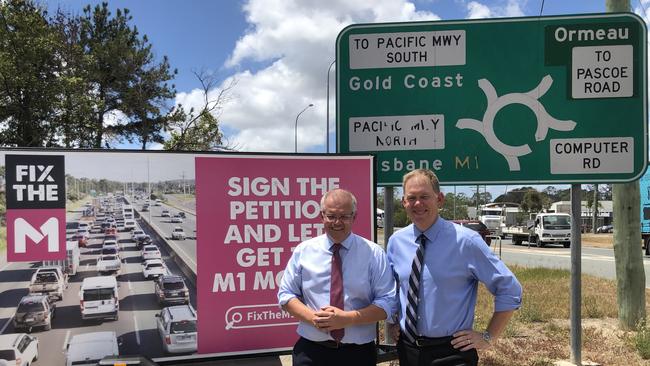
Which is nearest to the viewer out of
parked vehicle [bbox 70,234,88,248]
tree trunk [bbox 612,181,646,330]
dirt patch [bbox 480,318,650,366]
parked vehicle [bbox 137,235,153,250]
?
parked vehicle [bbox 70,234,88,248]

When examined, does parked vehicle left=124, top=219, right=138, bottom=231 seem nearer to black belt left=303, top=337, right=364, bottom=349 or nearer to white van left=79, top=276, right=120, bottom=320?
white van left=79, top=276, right=120, bottom=320

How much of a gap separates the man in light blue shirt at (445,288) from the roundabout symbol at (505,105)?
8.31 feet

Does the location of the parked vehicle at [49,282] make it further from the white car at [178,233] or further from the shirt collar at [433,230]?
the shirt collar at [433,230]

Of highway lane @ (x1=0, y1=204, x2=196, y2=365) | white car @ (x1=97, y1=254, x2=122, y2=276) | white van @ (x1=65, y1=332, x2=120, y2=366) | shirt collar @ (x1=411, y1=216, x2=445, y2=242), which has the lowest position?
white van @ (x1=65, y1=332, x2=120, y2=366)

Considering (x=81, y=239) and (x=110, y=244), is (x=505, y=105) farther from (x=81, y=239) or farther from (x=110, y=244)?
(x=81, y=239)

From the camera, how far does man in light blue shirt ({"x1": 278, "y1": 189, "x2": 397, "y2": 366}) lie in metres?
2.62

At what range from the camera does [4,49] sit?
1842cm

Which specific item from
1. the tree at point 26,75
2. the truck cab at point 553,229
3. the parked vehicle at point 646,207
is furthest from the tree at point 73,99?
the truck cab at point 553,229

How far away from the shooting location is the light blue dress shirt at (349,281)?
2.65 metres

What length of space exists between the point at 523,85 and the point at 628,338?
10.6ft

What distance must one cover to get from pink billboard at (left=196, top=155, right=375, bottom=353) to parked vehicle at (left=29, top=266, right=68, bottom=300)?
0.98 meters

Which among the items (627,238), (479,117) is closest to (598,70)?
(479,117)

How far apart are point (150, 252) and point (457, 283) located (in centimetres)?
257

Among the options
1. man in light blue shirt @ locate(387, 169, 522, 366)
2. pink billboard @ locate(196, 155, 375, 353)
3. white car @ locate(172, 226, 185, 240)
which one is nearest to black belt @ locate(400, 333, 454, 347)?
man in light blue shirt @ locate(387, 169, 522, 366)
